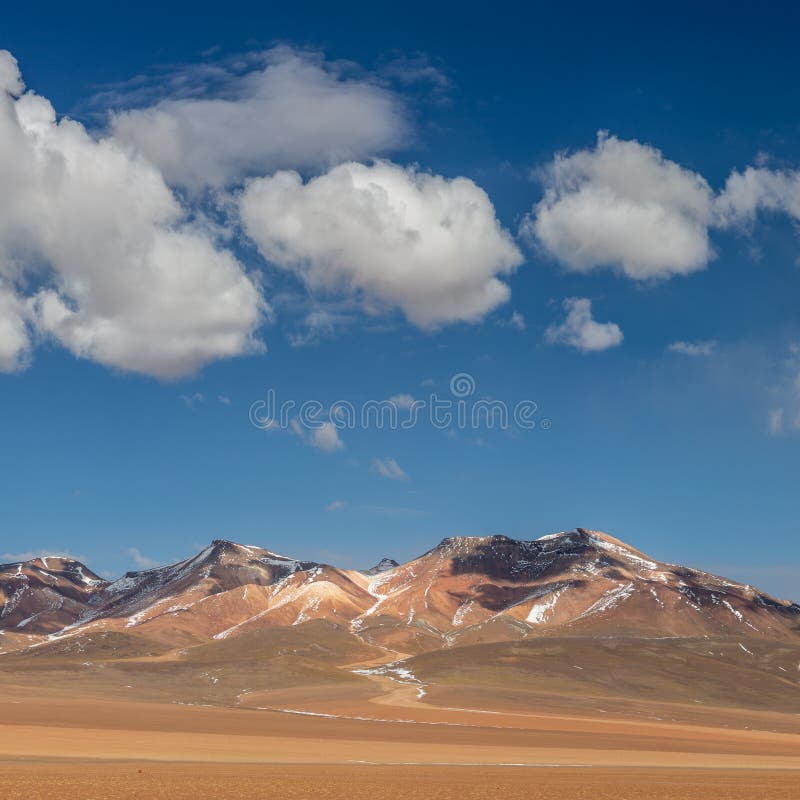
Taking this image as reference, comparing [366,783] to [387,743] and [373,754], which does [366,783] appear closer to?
[373,754]

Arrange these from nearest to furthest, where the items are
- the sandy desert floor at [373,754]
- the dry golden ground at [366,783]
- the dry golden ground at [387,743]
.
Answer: the dry golden ground at [366,783] < the sandy desert floor at [373,754] < the dry golden ground at [387,743]

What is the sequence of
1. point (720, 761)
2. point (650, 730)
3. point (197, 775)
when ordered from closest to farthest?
1. point (197, 775)
2. point (720, 761)
3. point (650, 730)

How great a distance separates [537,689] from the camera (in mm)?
190375

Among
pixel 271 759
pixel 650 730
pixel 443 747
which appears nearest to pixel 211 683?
pixel 650 730

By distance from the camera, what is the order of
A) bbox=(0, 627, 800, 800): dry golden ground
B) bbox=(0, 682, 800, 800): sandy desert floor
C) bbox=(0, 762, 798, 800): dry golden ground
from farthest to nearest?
1. bbox=(0, 627, 800, 800): dry golden ground
2. bbox=(0, 682, 800, 800): sandy desert floor
3. bbox=(0, 762, 798, 800): dry golden ground

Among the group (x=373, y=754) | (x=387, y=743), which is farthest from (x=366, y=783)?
(x=387, y=743)

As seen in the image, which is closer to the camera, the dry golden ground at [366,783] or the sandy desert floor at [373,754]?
the dry golden ground at [366,783]

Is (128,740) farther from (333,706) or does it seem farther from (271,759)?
(333,706)

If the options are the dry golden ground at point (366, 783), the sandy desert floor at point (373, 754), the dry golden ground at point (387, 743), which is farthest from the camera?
the dry golden ground at point (387, 743)

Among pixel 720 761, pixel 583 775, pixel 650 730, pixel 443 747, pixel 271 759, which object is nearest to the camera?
pixel 583 775

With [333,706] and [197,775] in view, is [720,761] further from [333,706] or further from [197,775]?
[333,706]

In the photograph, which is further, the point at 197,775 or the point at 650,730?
the point at 650,730

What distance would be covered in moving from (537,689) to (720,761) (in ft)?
386

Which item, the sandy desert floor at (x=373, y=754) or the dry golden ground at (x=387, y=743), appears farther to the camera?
the dry golden ground at (x=387, y=743)
